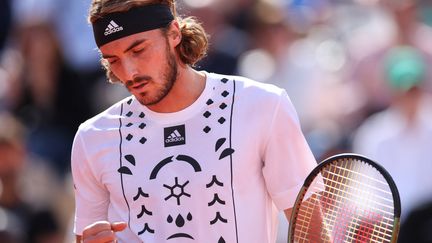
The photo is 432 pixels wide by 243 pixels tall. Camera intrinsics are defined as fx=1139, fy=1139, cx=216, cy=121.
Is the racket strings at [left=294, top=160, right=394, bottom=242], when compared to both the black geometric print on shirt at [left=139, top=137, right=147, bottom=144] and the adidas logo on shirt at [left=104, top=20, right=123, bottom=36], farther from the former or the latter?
the adidas logo on shirt at [left=104, top=20, right=123, bottom=36]

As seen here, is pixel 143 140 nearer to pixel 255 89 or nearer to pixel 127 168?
pixel 127 168

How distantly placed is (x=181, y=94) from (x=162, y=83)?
0.37 ft

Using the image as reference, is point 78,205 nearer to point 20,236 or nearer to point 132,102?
point 132,102

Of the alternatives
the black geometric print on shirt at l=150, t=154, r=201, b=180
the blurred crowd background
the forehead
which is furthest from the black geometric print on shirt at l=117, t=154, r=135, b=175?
the blurred crowd background

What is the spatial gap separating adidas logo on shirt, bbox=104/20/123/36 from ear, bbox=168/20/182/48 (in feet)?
0.79

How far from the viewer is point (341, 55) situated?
9.13 m

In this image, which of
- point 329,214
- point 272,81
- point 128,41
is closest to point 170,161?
point 128,41

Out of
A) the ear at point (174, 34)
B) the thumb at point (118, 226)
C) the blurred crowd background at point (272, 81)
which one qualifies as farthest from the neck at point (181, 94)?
the blurred crowd background at point (272, 81)

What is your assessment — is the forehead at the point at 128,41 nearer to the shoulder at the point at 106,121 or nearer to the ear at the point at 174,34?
the ear at the point at 174,34

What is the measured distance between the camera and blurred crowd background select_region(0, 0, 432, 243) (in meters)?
7.80

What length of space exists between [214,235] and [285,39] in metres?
4.65

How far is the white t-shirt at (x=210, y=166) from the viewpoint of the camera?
4.64 meters

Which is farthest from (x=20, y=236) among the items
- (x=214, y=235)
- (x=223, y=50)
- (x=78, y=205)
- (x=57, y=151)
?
(x=214, y=235)

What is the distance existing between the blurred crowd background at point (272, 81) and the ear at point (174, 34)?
258 centimetres
